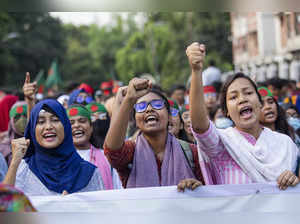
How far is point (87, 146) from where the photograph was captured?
16.8ft

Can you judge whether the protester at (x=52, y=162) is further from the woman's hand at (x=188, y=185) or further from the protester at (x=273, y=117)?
the protester at (x=273, y=117)

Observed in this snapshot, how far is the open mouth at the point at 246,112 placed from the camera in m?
3.88

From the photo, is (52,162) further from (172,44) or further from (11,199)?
(172,44)

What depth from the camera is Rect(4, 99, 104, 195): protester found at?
159 inches

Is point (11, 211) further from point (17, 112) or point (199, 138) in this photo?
point (17, 112)

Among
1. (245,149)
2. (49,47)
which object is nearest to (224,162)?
(245,149)

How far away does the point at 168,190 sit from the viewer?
3521 mm

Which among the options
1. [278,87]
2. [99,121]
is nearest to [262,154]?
[99,121]

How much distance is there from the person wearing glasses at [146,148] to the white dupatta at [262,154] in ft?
1.09

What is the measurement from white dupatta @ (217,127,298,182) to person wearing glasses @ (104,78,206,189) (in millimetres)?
332

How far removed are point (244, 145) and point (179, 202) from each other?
0.66 meters

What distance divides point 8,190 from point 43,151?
1664mm

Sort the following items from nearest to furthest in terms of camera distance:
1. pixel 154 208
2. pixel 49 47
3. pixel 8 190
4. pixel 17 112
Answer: pixel 8 190 < pixel 154 208 < pixel 17 112 < pixel 49 47

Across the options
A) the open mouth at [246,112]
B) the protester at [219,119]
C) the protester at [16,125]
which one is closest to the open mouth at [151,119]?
the open mouth at [246,112]
